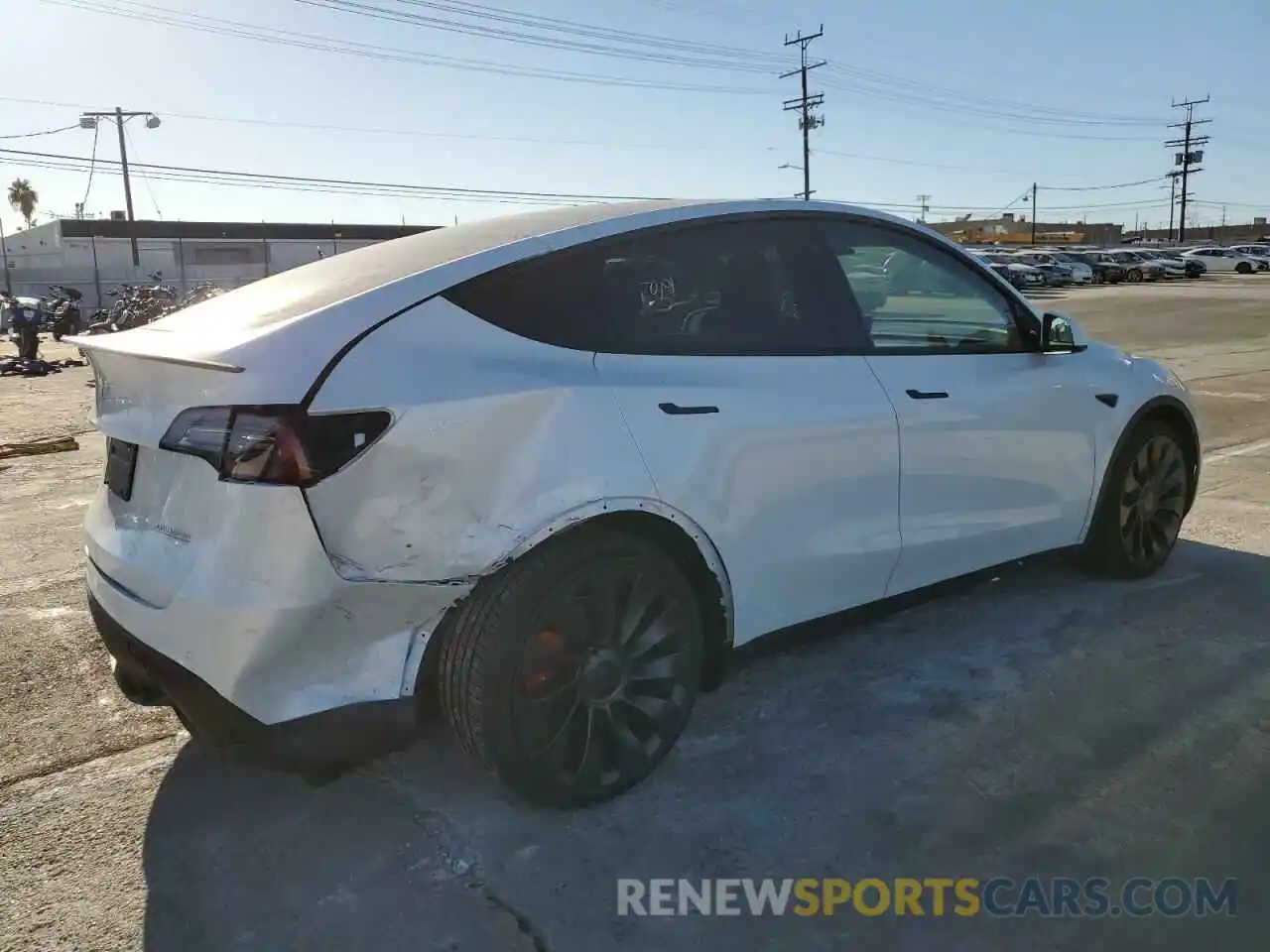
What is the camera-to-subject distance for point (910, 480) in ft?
11.0

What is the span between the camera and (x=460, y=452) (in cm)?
238

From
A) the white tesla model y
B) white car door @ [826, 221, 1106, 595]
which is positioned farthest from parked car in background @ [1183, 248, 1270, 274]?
the white tesla model y

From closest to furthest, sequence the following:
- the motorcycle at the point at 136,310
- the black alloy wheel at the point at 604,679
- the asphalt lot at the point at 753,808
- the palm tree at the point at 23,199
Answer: the asphalt lot at the point at 753,808 → the black alloy wheel at the point at 604,679 → the motorcycle at the point at 136,310 → the palm tree at the point at 23,199

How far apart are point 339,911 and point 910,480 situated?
215 centimetres

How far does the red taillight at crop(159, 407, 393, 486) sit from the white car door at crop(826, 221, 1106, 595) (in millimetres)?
1791

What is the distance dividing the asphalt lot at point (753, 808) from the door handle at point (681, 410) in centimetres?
82

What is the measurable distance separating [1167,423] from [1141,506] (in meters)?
0.40

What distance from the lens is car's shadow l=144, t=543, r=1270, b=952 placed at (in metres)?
2.32

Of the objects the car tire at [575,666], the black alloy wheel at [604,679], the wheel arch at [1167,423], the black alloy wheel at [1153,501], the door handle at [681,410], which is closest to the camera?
the car tire at [575,666]

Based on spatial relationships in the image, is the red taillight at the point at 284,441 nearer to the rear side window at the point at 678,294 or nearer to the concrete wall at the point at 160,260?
the rear side window at the point at 678,294

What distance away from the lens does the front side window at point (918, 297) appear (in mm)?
3432

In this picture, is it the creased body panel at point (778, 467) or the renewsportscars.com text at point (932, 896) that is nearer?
the renewsportscars.com text at point (932, 896)

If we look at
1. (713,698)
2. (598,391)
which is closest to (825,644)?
(713,698)

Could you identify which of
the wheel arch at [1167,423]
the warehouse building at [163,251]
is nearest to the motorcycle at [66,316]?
the warehouse building at [163,251]
